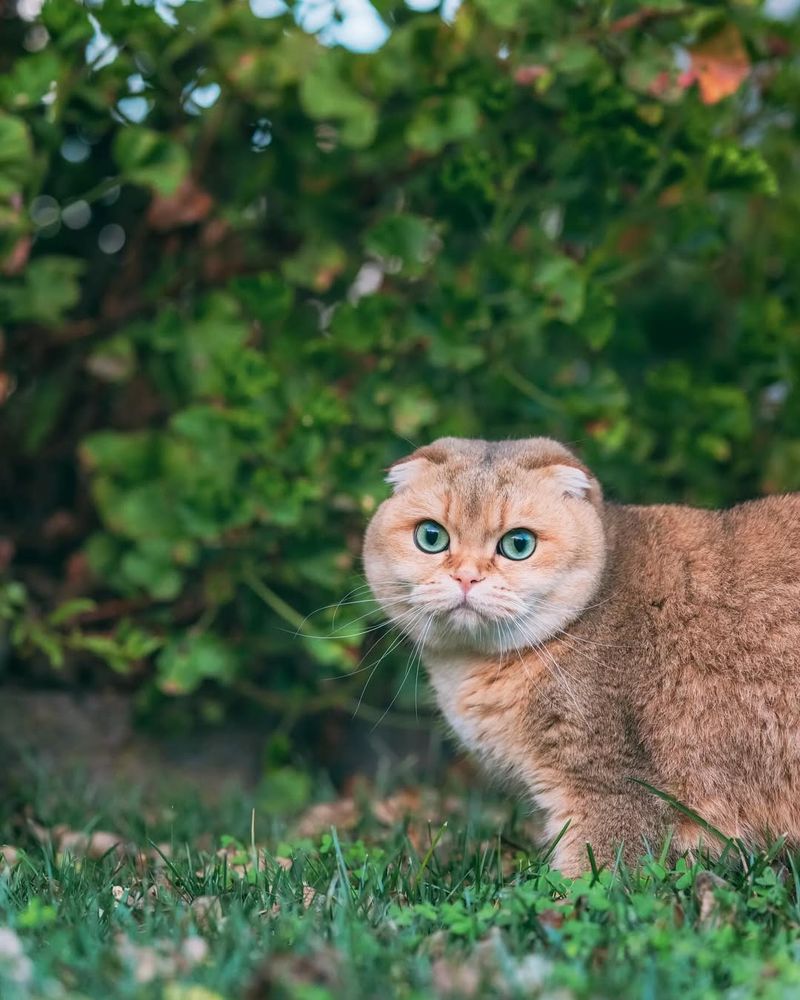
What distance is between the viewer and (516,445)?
10.2ft

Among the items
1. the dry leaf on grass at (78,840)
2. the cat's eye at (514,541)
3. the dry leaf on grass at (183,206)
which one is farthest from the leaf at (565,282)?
the dry leaf on grass at (78,840)

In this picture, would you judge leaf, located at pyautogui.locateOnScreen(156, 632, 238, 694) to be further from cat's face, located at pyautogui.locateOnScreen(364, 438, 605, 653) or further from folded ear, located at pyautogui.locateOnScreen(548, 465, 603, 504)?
folded ear, located at pyautogui.locateOnScreen(548, 465, 603, 504)

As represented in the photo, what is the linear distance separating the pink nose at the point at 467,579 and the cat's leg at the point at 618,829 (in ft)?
1.80

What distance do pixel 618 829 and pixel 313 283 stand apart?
190 cm

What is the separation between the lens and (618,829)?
2.72 m

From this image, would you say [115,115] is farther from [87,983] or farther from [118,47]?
[87,983]

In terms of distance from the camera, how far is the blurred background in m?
3.49

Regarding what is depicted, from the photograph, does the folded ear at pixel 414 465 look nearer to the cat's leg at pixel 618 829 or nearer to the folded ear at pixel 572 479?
the folded ear at pixel 572 479

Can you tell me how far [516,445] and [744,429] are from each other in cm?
122

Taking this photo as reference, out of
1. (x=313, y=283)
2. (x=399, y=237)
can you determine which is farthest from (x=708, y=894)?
(x=313, y=283)

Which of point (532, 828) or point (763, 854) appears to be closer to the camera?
point (763, 854)

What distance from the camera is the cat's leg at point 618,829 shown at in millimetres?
2709

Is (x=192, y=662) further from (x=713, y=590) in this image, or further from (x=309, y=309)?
(x=713, y=590)

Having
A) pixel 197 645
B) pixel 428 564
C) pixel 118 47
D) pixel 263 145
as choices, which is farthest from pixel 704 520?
pixel 118 47
